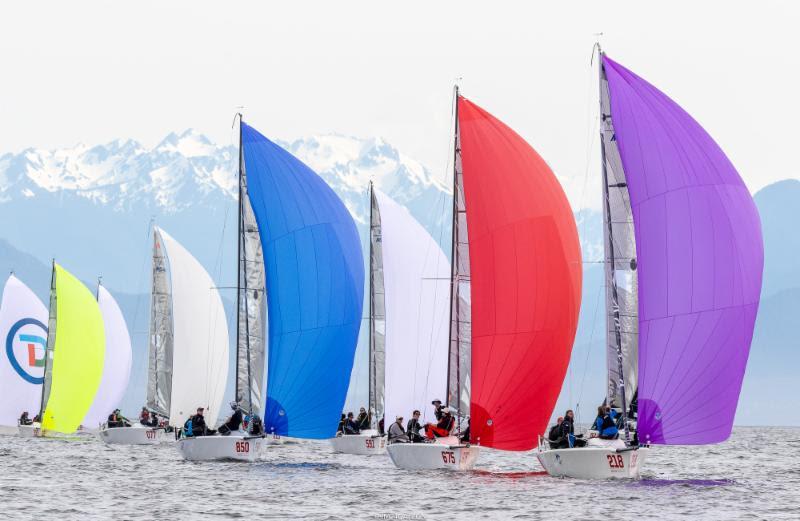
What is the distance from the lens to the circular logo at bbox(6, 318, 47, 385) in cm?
6425

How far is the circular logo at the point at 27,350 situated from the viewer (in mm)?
64250

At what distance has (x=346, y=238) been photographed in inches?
1670

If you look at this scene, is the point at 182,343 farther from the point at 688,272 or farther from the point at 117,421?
the point at 688,272

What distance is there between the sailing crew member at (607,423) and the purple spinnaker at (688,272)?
95cm

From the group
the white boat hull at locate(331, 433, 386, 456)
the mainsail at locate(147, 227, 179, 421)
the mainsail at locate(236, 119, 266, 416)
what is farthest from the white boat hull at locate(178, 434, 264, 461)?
the mainsail at locate(147, 227, 179, 421)

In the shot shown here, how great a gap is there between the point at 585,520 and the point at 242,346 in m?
16.0

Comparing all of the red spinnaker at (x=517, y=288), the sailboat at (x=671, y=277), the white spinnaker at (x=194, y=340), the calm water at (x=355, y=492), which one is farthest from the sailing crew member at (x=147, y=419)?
the sailboat at (x=671, y=277)

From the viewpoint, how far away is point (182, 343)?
54219mm

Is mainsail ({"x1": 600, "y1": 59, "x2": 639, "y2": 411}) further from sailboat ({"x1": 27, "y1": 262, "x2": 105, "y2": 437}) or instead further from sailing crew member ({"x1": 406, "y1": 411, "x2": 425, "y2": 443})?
sailboat ({"x1": 27, "y1": 262, "x2": 105, "y2": 437})

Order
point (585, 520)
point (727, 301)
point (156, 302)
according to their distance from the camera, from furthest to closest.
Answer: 1. point (156, 302)
2. point (727, 301)
3. point (585, 520)

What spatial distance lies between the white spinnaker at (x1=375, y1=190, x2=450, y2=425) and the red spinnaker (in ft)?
31.8

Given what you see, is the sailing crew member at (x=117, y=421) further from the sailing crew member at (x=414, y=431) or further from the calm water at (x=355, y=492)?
the sailing crew member at (x=414, y=431)

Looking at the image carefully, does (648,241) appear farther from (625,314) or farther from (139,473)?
(139,473)

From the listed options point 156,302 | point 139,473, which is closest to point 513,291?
point 139,473
